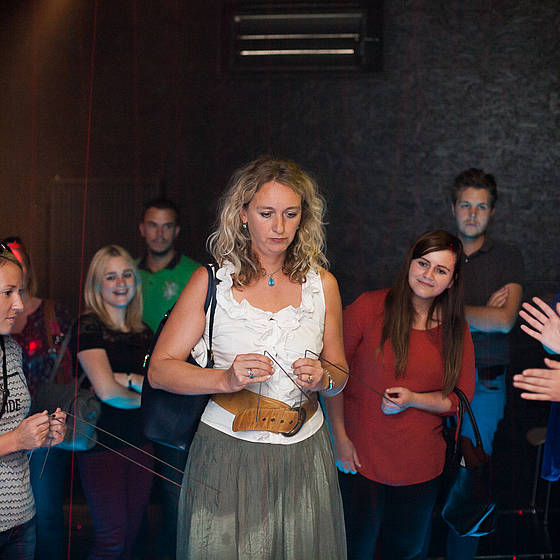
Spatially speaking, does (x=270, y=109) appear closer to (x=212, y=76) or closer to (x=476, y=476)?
(x=212, y=76)

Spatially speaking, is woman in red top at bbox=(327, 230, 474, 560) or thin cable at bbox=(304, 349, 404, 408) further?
woman in red top at bbox=(327, 230, 474, 560)

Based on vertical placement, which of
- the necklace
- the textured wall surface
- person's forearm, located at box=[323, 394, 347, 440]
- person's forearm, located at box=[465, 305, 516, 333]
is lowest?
person's forearm, located at box=[323, 394, 347, 440]

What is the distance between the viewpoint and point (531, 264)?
353 centimetres

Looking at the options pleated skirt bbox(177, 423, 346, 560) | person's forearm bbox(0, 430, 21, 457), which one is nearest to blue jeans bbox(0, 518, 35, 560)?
person's forearm bbox(0, 430, 21, 457)

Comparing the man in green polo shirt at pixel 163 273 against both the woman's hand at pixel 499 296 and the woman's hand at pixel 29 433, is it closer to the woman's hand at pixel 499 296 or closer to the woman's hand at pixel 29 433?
the woman's hand at pixel 29 433

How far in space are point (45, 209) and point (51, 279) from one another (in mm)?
350

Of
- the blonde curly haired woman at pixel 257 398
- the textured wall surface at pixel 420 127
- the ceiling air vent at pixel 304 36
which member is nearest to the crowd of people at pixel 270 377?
the blonde curly haired woman at pixel 257 398

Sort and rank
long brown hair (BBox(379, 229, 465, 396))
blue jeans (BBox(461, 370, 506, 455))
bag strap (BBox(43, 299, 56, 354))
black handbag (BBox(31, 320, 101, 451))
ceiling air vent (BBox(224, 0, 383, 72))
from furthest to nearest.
Answer: ceiling air vent (BBox(224, 0, 383, 72)) → blue jeans (BBox(461, 370, 506, 455)) → bag strap (BBox(43, 299, 56, 354)) → black handbag (BBox(31, 320, 101, 451)) → long brown hair (BBox(379, 229, 465, 396))

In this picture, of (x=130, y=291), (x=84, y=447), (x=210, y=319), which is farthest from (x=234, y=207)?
(x=84, y=447)

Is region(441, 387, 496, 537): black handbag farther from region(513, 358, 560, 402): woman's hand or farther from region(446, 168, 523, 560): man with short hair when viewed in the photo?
region(446, 168, 523, 560): man with short hair

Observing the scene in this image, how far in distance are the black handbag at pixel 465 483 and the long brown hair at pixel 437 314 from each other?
0.42ft

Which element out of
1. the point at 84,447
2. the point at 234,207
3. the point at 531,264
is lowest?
the point at 84,447

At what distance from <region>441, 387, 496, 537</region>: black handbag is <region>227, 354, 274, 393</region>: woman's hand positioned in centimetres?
85

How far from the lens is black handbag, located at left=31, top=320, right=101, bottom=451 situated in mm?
2752
